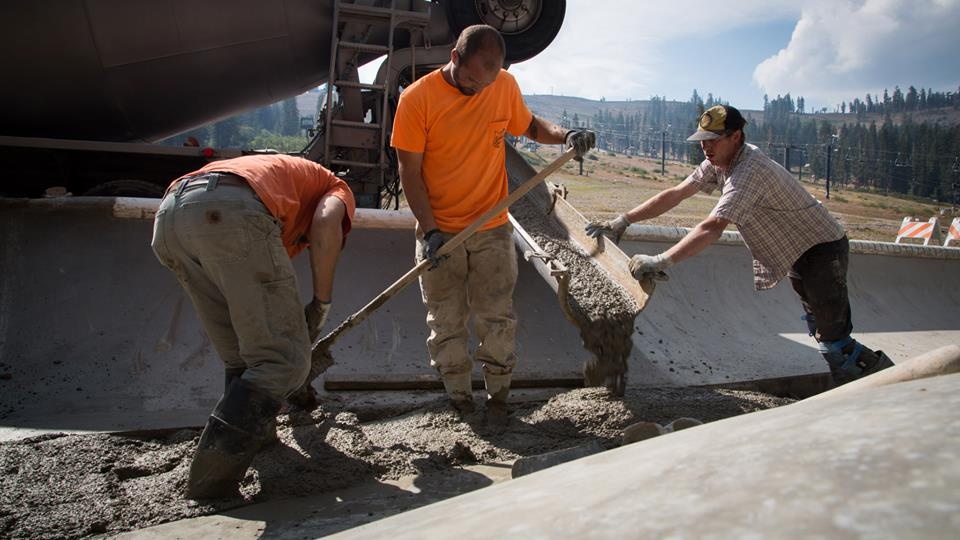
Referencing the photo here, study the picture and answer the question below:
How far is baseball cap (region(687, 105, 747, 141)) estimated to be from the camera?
361 centimetres

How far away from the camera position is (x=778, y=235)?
3695 millimetres

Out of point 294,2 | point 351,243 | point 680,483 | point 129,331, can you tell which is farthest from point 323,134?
point 680,483

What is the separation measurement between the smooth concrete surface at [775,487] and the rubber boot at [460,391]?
226 cm

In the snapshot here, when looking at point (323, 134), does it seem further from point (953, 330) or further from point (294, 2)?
point (953, 330)

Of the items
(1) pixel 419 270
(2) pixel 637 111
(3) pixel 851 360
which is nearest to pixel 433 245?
(1) pixel 419 270

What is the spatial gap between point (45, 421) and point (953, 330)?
6.49m

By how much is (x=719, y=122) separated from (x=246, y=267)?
7.29ft

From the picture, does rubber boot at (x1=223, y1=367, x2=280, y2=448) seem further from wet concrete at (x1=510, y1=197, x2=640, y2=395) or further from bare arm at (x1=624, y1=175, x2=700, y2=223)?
bare arm at (x1=624, y1=175, x2=700, y2=223)

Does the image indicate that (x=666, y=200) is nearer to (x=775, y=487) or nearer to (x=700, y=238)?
(x=700, y=238)

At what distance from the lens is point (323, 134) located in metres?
6.69

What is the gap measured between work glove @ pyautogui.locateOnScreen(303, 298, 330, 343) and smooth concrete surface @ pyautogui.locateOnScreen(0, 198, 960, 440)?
93 cm

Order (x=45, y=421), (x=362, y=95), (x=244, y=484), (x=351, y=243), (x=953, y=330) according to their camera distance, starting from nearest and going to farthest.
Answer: (x=244, y=484)
(x=45, y=421)
(x=351, y=243)
(x=953, y=330)
(x=362, y=95)

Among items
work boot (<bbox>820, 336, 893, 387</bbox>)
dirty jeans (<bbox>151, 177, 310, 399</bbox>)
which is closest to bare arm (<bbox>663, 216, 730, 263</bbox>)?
work boot (<bbox>820, 336, 893, 387</bbox>)

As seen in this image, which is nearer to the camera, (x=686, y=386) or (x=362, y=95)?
(x=686, y=386)
